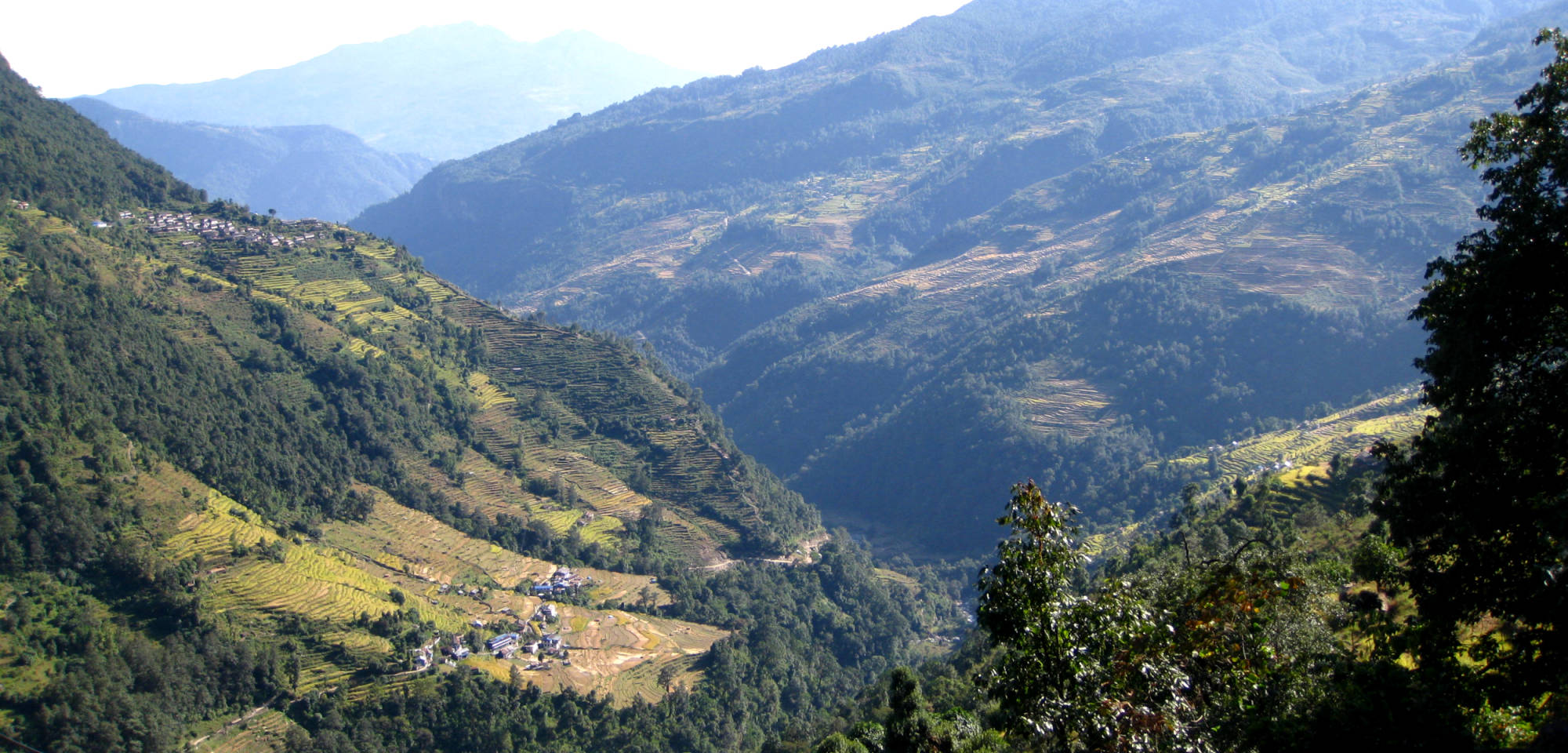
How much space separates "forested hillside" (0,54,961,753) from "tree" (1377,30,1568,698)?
40662 mm

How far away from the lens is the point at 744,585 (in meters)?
79.7

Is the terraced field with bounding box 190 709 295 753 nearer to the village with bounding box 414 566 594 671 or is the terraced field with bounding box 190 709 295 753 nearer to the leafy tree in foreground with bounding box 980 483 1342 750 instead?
the village with bounding box 414 566 594 671

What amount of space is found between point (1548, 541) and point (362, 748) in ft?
162

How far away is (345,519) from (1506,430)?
2670 inches

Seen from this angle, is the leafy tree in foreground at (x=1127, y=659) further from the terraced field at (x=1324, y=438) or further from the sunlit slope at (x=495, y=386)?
the terraced field at (x=1324, y=438)

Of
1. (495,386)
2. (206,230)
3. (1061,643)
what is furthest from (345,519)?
(1061,643)

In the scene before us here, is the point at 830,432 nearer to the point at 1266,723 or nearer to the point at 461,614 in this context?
the point at 461,614

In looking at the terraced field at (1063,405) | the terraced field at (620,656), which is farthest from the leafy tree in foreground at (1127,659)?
the terraced field at (1063,405)

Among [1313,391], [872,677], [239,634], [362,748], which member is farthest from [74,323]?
[1313,391]

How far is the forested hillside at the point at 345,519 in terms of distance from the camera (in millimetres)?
47969

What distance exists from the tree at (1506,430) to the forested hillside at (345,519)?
40662mm

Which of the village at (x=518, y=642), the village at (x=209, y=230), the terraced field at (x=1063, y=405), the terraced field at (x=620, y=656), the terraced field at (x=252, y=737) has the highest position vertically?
the village at (x=209, y=230)

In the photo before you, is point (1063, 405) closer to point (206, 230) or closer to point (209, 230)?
point (209, 230)

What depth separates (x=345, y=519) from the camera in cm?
6638
